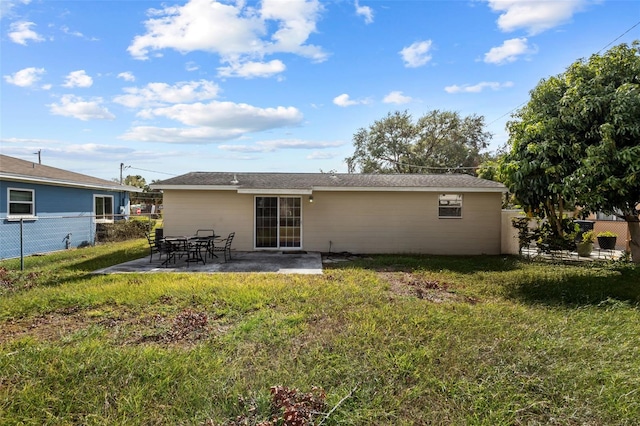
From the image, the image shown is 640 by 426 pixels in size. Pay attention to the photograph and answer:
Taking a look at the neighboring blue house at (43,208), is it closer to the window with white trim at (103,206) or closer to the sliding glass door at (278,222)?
the window with white trim at (103,206)

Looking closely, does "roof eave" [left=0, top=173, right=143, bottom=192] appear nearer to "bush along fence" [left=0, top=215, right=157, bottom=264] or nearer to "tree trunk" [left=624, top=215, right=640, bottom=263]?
"bush along fence" [left=0, top=215, right=157, bottom=264]

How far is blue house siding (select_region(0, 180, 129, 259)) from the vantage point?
1059 cm

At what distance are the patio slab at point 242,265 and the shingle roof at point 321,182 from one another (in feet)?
7.99

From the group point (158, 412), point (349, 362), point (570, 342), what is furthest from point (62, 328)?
point (570, 342)

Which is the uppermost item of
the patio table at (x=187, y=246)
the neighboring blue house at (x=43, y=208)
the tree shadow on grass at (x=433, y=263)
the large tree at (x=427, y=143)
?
the large tree at (x=427, y=143)

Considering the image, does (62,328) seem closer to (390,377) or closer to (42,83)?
(390,377)

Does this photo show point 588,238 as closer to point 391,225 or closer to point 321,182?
point 391,225

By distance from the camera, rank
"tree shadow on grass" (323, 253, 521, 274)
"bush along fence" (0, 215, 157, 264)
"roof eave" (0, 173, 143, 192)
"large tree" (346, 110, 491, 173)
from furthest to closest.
Result: "large tree" (346, 110, 491, 173)
"bush along fence" (0, 215, 157, 264)
"roof eave" (0, 173, 143, 192)
"tree shadow on grass" (323, 253, 521, 274)

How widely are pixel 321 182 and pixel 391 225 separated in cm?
312

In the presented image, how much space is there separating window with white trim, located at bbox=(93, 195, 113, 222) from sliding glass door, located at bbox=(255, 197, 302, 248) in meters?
7.89

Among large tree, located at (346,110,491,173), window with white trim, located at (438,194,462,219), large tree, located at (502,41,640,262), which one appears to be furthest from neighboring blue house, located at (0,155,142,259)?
large tree, located at (346,110,491,173)

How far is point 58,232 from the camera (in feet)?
41.4

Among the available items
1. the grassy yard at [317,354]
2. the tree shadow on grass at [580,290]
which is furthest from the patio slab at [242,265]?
the tree shadow on grass at [580,290]

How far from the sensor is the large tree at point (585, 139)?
621 centimetres
